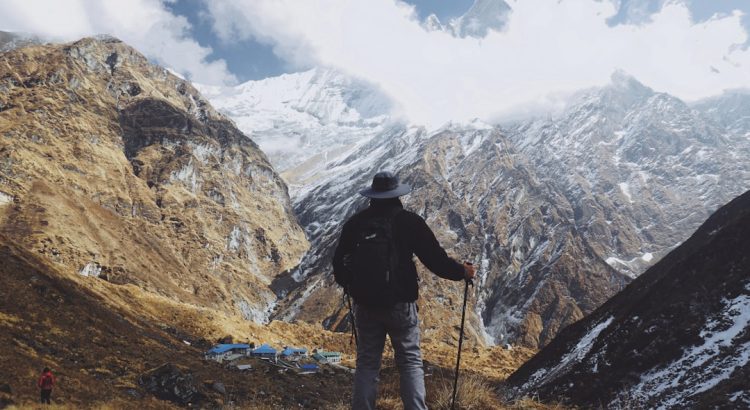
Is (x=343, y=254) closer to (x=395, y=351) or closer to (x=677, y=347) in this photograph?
(x=395, y=351)

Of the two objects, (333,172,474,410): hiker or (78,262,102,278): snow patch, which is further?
(78,262,102,278): snow patch

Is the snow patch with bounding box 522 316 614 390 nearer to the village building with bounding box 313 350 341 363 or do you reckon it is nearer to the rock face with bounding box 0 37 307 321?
the village building with bounding box 313 350 341 363

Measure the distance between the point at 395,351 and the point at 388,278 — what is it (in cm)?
104

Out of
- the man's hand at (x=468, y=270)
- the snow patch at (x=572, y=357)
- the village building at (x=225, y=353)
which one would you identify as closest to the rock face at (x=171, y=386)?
the snow patch at (x=572, y=357)

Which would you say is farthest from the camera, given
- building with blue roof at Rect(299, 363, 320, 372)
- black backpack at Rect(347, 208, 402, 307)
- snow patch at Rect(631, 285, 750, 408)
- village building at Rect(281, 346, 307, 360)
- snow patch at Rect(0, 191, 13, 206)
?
snow patch at Rect(0, 191, 13, 206)

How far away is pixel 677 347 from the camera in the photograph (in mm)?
26578

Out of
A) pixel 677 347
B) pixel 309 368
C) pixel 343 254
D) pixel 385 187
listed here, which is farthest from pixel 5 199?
pixel 385 187

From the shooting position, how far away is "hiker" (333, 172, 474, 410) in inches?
260

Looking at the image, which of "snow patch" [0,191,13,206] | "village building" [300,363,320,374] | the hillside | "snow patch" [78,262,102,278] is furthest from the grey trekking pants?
"snow patch" [0,191,13,206]

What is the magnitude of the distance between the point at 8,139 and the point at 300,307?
97.1 m

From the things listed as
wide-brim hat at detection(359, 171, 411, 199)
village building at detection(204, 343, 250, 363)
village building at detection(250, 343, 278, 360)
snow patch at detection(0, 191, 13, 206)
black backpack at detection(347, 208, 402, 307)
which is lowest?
black backpack at detection(347, 208, 402, 307)

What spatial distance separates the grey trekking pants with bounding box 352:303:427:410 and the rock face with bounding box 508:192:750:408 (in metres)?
13.2

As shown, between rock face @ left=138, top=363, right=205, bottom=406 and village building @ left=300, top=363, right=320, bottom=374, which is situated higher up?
village building @ left=300, top=363, right=320, bottom=374

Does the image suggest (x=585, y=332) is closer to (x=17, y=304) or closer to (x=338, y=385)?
(x=338, y=385)
